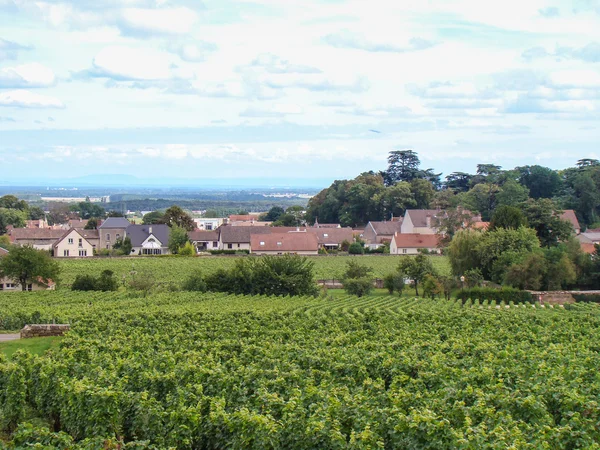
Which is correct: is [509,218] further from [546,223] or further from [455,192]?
[455,192]

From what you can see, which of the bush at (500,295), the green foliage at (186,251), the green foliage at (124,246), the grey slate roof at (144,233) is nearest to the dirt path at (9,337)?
the bush at (500,295)

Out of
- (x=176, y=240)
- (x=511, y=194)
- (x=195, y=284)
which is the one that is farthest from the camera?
(x=511, y=194)

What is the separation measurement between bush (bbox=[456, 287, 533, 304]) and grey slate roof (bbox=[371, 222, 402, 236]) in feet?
181

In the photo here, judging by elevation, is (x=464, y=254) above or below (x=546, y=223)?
below

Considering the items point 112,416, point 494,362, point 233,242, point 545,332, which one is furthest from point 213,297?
point 233,242

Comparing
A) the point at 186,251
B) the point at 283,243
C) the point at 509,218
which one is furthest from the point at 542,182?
the point at 186,251

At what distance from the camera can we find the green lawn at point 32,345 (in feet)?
90.1

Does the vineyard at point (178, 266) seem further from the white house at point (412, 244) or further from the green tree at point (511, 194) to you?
the green tree at point (511, 194)

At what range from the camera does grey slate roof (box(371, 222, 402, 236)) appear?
104312 mm

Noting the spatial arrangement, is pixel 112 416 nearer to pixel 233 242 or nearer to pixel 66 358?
pixel 66 358

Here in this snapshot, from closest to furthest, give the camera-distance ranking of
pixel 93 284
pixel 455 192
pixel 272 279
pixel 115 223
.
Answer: pixel 93 284 < pixel 272 279 < pixel 115 223 < pixel 455 192

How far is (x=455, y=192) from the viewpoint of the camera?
12719cm

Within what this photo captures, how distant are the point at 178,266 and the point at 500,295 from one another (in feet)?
109

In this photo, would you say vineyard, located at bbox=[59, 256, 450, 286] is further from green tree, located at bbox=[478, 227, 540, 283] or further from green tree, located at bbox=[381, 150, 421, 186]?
green tree, located at bbox=[381, 150, 421, 186]
